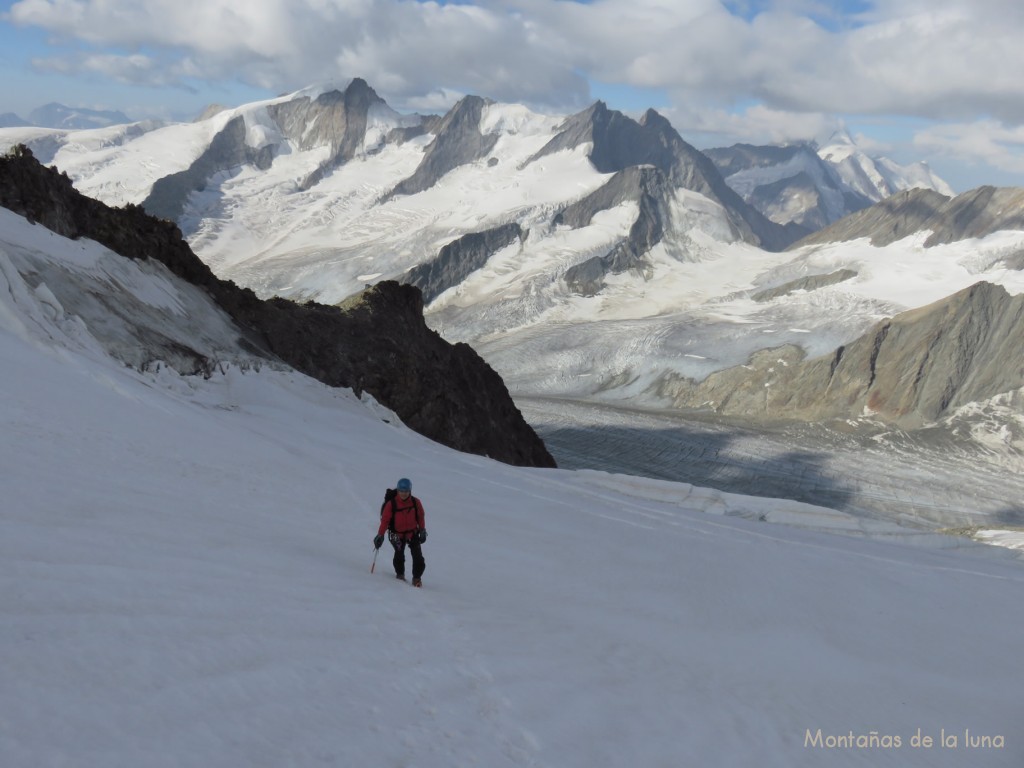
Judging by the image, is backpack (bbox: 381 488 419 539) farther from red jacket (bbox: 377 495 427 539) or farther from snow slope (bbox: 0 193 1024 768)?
snow slope (bbox: 0 193 1024 768)

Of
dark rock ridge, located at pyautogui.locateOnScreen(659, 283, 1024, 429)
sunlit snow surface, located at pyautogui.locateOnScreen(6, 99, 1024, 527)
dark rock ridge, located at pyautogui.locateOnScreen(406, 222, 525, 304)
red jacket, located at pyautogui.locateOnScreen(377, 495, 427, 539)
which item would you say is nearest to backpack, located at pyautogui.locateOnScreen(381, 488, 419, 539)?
red jacket, located at pyautogui.locateOnScreen(377, 495, 427, 539)

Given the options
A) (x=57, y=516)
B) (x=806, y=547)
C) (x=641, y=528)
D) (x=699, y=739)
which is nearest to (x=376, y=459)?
(x=641, y=528)

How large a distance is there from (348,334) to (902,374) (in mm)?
66868

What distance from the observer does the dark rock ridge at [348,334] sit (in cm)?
2656

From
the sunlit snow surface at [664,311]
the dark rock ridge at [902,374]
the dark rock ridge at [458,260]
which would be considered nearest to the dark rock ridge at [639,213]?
the sunlit snow surface at [664,311]

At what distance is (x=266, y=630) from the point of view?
19.4ft

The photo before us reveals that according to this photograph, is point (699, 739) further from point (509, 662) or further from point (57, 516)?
point (57, 516)

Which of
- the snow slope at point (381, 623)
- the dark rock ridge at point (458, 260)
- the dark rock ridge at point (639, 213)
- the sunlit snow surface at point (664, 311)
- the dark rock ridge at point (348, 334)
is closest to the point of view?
the snow slope at point (381, 623)

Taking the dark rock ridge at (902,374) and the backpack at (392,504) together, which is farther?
the dark rock ridge at (902,374)

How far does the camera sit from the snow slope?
4641 mm

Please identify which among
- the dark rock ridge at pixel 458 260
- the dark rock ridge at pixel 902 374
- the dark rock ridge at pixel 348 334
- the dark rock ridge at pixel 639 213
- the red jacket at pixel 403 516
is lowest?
the red jacket at pixel 403 516

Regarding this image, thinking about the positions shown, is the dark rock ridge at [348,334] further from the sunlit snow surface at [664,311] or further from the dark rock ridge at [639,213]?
the dark rock ridge at [639,213]

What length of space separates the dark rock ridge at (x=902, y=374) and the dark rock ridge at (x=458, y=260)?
226ft

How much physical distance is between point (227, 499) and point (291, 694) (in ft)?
18.5
